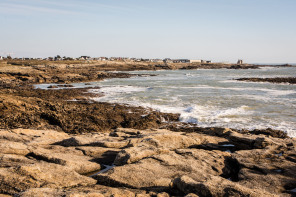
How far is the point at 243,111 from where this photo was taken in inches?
749

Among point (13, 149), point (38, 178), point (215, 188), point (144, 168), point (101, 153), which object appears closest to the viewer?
point (215, 188)

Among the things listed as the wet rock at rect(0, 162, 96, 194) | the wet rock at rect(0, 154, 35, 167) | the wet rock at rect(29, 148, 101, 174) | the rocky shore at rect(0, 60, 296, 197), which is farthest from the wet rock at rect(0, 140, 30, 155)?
the wet rock at rect(0, 162, 96, 194)

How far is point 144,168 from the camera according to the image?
637 cm

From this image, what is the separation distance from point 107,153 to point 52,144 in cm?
233

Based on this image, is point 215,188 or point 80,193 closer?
point 80,193

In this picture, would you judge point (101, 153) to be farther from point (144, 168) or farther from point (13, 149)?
point (13, 149)

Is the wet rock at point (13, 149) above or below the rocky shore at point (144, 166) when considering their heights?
above

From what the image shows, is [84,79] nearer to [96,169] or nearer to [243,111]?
[243,111]

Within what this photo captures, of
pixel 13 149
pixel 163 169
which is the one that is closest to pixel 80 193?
pixel 163 169

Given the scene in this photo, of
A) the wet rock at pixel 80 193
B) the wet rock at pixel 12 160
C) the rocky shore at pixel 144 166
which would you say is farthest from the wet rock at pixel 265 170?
the wet rock at pixel 12 160

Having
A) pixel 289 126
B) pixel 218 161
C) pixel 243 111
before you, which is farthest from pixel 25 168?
pixel 243 111

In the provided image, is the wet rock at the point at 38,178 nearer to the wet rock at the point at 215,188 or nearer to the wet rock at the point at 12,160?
the wet rock at the point at 12,160

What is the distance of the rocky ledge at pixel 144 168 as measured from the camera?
511cm

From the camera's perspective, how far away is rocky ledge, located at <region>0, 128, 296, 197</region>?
5113 millimetres
